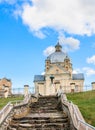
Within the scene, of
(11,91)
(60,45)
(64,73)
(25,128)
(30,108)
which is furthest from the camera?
(60,45)

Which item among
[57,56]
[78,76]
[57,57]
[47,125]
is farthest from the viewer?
Answer: [57,56]

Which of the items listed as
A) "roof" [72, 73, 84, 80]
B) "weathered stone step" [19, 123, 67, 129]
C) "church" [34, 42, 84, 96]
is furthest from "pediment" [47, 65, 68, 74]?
"weathered stone step" [19, 123, 67, 129]

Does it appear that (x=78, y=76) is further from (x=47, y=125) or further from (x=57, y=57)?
(x=47, y=125)

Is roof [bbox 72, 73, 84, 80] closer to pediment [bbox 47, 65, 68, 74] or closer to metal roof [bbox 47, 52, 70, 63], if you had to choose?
pediment [bbox 47, 65, 68, 74]

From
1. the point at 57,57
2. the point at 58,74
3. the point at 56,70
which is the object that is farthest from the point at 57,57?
the point at 58,74

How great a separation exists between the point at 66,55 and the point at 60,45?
255 inches


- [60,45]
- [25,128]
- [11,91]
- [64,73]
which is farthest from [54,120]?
[60,45]

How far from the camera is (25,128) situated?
17.0 metres

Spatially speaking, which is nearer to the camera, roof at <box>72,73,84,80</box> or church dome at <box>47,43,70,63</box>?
roof at <box>72,73,84,80</box>

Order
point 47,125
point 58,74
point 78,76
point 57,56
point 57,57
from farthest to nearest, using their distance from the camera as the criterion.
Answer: point 57,56 < point 57,57 < point 78,76 < point 58,74 < point 47,125

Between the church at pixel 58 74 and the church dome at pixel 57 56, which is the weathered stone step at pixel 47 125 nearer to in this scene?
the church at pixel 58 74

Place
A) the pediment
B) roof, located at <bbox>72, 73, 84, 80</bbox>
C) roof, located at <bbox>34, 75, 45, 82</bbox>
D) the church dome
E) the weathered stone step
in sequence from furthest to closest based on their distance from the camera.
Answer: the church dome
roof, located at <bbox>34, 75, 45, 82</bbox>
roof, located at <bbox>72, 73, 84, 80</bbox>
the pediment
the weathered stone step

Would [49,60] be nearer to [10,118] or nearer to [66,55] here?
[66,55]

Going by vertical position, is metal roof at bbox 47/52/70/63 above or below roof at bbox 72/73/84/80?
above
